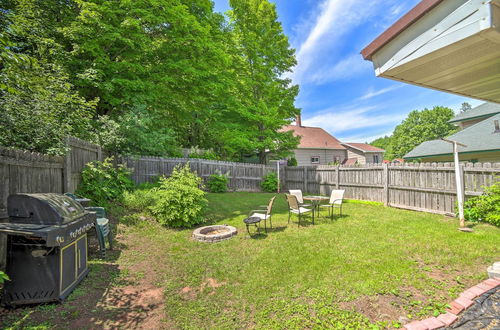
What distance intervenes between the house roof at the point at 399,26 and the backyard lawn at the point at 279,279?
10.5 feet

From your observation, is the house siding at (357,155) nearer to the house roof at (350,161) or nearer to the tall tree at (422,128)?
the house roof at (350,161)

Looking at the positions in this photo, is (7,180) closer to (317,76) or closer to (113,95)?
(113,95)

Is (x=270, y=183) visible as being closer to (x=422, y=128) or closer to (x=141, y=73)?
(x=141, y=73)

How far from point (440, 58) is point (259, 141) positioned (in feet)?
43.2

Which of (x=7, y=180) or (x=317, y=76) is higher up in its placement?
(x=317, y=76)

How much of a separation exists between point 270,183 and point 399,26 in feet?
39.7

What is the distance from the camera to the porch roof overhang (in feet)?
6.03

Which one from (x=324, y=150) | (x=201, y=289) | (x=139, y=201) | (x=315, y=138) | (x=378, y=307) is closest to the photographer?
(x=378, y=307)

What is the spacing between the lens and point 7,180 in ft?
11.3

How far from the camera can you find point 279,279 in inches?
141

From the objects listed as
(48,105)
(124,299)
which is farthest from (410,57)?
(48,105)

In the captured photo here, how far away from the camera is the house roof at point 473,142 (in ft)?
36.6

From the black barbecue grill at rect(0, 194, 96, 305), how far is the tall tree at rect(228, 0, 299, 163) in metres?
11.3

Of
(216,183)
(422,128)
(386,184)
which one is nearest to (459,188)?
(386,184)
